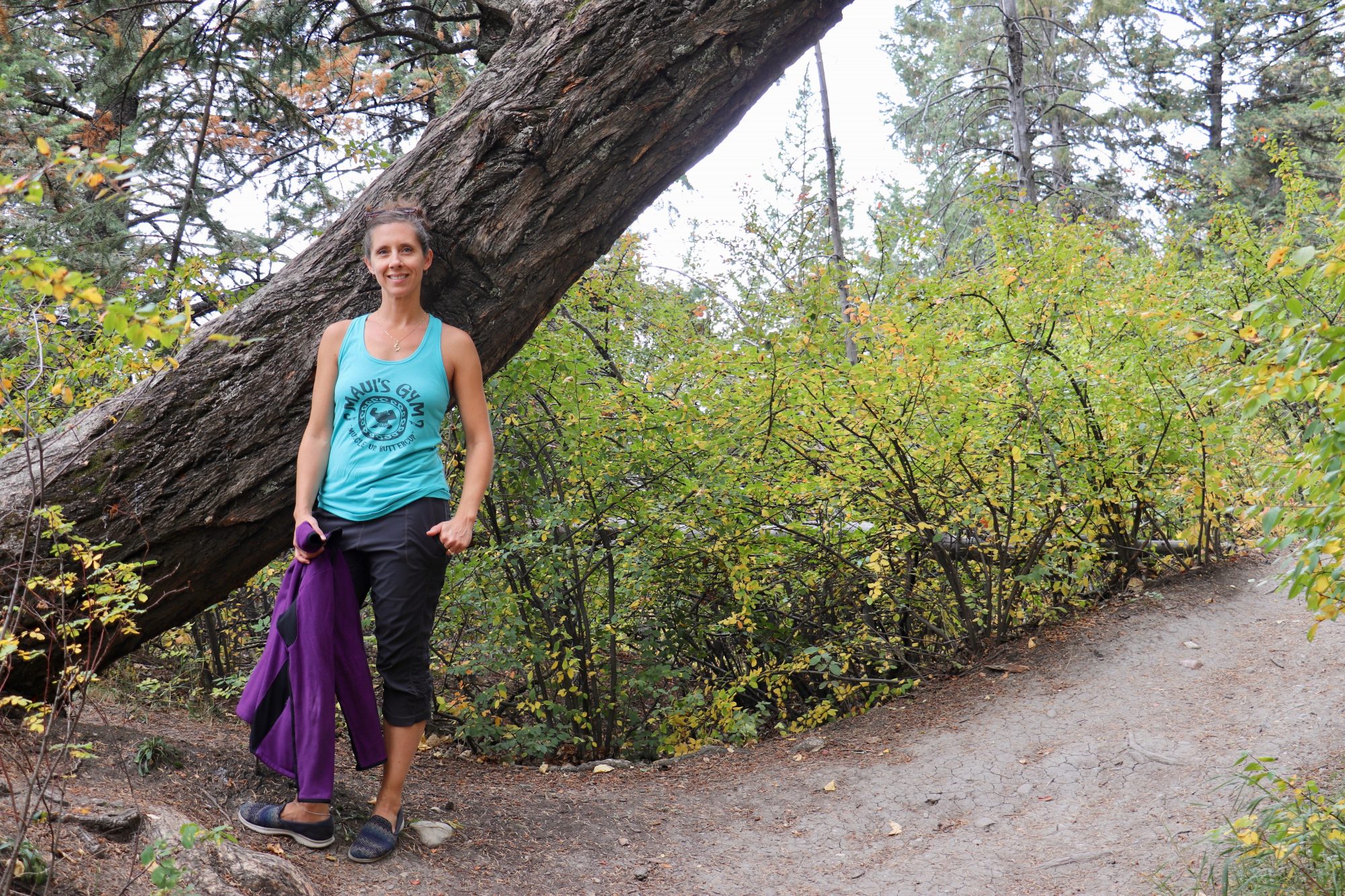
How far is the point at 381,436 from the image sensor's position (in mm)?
2773

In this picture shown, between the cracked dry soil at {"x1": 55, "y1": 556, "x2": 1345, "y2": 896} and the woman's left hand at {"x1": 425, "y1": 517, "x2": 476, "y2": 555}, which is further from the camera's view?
the cracked dry soil at {"x1": 55, "y1": 556, "x2": 1345, "y2": 896}

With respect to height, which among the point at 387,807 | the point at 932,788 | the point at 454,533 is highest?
the point at 454,533

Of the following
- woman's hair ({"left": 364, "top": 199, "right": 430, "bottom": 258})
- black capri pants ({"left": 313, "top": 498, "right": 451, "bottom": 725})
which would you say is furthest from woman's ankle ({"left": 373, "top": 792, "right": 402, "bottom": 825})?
woman's hair ({"left": 364, "top": 199, "right": 430, "bottom": 258})

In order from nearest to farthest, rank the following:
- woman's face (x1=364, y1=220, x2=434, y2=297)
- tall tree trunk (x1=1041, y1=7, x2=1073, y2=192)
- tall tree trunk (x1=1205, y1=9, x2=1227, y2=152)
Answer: woman's face (x1=364, y1=220, x2=434, y2=297)
tall tree trunk (x1=1041, y1=7, x2=1073, y2=192)
tall tree trunk (x1=1205, y1=9, x2=1227, y2=152)

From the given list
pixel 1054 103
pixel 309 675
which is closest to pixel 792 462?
pixel 309 675

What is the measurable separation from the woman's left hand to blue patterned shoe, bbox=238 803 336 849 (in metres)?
0.93

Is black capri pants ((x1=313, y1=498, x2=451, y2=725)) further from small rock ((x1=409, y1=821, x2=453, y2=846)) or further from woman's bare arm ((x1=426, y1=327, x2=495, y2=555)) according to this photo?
small rock ((x1=409, y1=821, x2=453, y2=846))

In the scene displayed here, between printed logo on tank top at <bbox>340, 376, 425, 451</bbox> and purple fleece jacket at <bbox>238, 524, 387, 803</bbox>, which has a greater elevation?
printed logo on tank top at <bbox>340, 376, 425, 451</bbox>

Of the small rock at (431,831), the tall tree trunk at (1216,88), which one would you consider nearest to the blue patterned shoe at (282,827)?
the small rock at (431,831)

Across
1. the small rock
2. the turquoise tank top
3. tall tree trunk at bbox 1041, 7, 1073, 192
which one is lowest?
the small rock

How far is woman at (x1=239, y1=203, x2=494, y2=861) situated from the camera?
2.76 m

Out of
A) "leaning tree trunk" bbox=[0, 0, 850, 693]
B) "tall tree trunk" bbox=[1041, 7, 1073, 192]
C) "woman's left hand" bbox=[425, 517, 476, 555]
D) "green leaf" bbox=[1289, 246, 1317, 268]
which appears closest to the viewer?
"green leaf" bbox=[1289, 246, 1317, 268]

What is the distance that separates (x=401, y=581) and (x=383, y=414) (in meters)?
0.51

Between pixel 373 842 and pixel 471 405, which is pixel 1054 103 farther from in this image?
pixel 373 842
